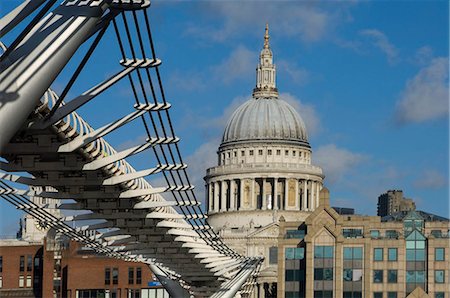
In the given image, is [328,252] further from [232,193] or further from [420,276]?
[232,193]

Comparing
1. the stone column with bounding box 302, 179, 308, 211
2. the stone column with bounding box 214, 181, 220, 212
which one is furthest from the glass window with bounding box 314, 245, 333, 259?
the stone column with bounding box 214, 181, 220, 212

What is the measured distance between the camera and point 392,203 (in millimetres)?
167375

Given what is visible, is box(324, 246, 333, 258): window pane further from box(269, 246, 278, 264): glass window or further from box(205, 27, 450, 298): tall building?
→ box(269, 246, 278, 264): glass window

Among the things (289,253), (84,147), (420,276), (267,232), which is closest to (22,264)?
(267,232)

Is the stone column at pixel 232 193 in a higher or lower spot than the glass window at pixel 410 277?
higher

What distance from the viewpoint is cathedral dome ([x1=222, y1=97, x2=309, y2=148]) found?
582 ft

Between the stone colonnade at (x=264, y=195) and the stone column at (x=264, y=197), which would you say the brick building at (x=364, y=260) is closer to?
the stone column at (x=264, y=197)

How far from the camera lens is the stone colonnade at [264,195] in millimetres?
167500

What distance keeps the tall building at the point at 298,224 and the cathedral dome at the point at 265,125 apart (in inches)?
5.4

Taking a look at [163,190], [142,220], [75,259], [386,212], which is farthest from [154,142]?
[386,212]

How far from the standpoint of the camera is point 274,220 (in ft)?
530

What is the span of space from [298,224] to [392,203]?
2438 inches

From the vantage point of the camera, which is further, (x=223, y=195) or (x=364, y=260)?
(x=223, y=195)

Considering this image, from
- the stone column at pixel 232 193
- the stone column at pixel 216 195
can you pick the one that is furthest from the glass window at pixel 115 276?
the stone column at pixel 216 195
